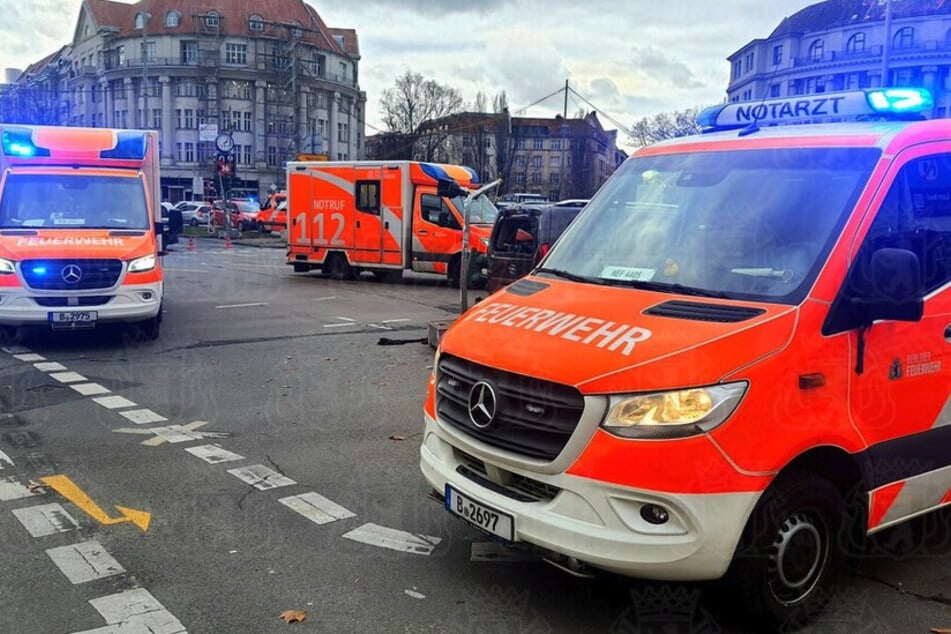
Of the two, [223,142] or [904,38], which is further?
[904,38]

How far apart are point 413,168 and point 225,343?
9335 mm

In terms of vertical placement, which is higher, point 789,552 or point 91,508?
point 789,552

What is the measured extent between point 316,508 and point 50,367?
5.75 meters

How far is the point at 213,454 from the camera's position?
6.15 m

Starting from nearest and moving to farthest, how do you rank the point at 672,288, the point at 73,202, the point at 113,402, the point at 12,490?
the point at 672,288 → the point at 12,490 → the point at 113,402 → the point at 73,202

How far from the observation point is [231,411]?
7453mm

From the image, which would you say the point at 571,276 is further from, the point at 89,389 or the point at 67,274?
the point at 67,274

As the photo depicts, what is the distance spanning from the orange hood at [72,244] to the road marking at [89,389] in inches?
90.1

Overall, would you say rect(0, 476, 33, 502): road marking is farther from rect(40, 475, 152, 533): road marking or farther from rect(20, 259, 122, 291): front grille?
rect(20, 259, 122, 291): front grille

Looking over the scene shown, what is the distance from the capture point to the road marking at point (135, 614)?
3.55 m

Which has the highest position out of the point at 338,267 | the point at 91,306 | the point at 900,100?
the point at 900,100

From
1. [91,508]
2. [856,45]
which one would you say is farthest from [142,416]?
[856,45]

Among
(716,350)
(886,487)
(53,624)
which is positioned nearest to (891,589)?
(886,487)

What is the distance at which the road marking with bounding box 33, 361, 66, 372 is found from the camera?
29.8 ft
